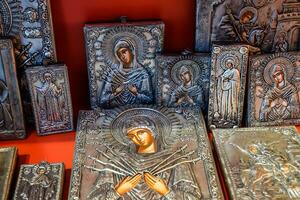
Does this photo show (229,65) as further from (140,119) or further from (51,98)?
(51,98)

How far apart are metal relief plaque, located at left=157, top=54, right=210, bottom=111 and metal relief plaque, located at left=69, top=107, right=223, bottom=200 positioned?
0.06m

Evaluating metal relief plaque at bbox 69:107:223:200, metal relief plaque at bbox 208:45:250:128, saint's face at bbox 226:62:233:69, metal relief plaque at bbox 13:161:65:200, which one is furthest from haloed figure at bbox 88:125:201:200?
saint's face at bbox 226:62:233:69

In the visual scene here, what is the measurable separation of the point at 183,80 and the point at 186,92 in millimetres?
62

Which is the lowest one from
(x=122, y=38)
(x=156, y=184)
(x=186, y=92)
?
(x=156, y=184)

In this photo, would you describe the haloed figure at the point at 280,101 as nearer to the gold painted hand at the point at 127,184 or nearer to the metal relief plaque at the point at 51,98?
the gold painted hand at the point at 127,184

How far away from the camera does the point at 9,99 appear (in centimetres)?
203

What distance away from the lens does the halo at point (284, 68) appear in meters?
2.05

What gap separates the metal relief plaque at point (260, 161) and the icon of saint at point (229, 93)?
9cm

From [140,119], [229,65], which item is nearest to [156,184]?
[140,119]

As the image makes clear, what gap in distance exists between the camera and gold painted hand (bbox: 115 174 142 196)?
1.80 m

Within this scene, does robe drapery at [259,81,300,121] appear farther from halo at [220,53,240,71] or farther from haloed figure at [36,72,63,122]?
haloed figure at [36,72,63,122]

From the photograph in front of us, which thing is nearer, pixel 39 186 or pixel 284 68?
pixel 39 186

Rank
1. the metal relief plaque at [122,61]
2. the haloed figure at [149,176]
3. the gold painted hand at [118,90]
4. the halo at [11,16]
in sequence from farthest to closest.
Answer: the gold painted hand at [118,90]
the metal relief plaque at [122,61]
the halo at [11,16]
the haloed figure at [149,176]

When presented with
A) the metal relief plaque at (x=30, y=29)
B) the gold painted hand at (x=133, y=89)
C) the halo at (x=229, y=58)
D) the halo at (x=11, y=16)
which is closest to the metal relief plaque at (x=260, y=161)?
the halo at (x=229, y=58)
